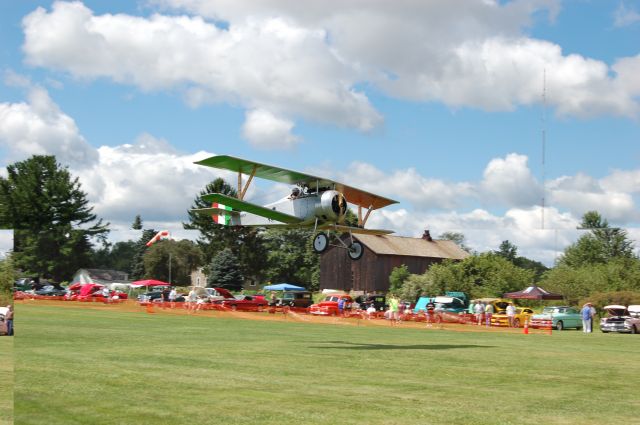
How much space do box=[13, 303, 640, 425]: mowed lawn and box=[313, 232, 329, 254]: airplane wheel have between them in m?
2.83

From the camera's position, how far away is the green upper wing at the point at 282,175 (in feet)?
79.6

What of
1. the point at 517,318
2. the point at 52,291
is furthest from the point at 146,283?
the point at 517,318

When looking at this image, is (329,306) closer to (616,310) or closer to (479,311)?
(479,311)

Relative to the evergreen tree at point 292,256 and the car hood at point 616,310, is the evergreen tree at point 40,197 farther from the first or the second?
the car hood at point 616,310

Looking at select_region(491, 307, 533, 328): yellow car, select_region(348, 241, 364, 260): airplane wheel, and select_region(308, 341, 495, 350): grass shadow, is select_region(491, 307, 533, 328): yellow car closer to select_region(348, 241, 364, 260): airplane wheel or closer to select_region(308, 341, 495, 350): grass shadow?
select_region(308, 341, 495, 350): grass shadow

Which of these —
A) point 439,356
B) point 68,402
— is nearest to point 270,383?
point 68,402

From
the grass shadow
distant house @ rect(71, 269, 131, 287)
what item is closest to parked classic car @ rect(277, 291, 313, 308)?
distant house @ rect(71, 269, 131, 287)

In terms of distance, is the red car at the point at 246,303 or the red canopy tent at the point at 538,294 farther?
the red car at the point at 246,303

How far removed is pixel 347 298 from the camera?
36.9m

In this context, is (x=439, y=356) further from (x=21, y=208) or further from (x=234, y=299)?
(x=21, y=208)

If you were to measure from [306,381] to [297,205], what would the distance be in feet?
39.4

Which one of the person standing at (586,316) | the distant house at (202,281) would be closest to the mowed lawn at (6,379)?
the distant house at (202,281)

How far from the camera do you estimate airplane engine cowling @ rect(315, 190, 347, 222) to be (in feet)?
80.1

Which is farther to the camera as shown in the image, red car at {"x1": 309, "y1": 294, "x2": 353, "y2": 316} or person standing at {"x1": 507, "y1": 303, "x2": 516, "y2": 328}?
red car at {"x1": 309, "y1": 294, "x2": 353, "y2": 316}
